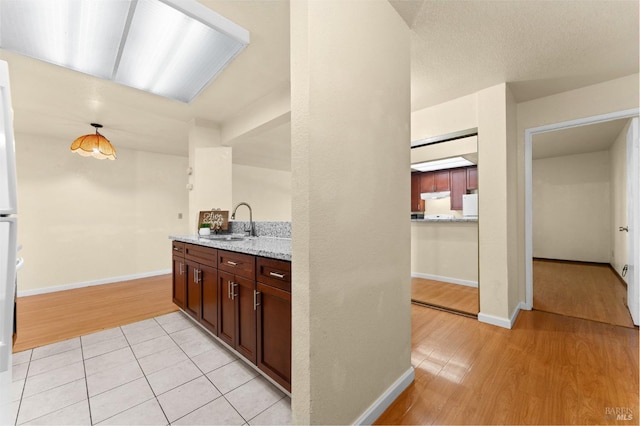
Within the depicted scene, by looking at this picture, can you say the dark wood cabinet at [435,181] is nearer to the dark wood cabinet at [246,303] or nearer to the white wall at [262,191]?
the white wall at [262,191]

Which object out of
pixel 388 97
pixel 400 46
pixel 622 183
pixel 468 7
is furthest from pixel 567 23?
pixel 622 183

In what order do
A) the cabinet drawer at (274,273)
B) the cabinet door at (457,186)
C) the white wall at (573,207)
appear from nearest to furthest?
the cabinet drawer at (274,273)
the white wall at (573,207)
the cabinet door at (457,186)

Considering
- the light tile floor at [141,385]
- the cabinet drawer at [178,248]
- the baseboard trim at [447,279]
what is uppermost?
the cabinet drawer at [178,248]

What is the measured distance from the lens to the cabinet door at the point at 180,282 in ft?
8.90

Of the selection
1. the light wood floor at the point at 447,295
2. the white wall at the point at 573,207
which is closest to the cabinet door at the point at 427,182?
the white wall at the point at 573,207

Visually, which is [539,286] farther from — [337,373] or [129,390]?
[129,390]

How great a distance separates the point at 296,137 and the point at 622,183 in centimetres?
563

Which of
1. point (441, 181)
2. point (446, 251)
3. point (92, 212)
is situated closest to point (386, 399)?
point (446, 251)

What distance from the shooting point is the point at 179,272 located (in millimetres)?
2844

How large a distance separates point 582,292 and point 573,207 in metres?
3.11

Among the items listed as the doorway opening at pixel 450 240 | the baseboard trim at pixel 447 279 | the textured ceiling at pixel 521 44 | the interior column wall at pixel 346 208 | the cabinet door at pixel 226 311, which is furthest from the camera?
the baseboard trim at pixel 447 279

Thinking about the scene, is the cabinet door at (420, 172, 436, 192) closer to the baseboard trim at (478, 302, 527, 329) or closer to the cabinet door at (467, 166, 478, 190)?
the cabinet door at (467, 166, 478, 190)

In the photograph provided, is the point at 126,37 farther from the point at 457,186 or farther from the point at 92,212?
the point at 457,186

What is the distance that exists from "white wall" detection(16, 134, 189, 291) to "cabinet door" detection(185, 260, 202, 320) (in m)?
2.86
